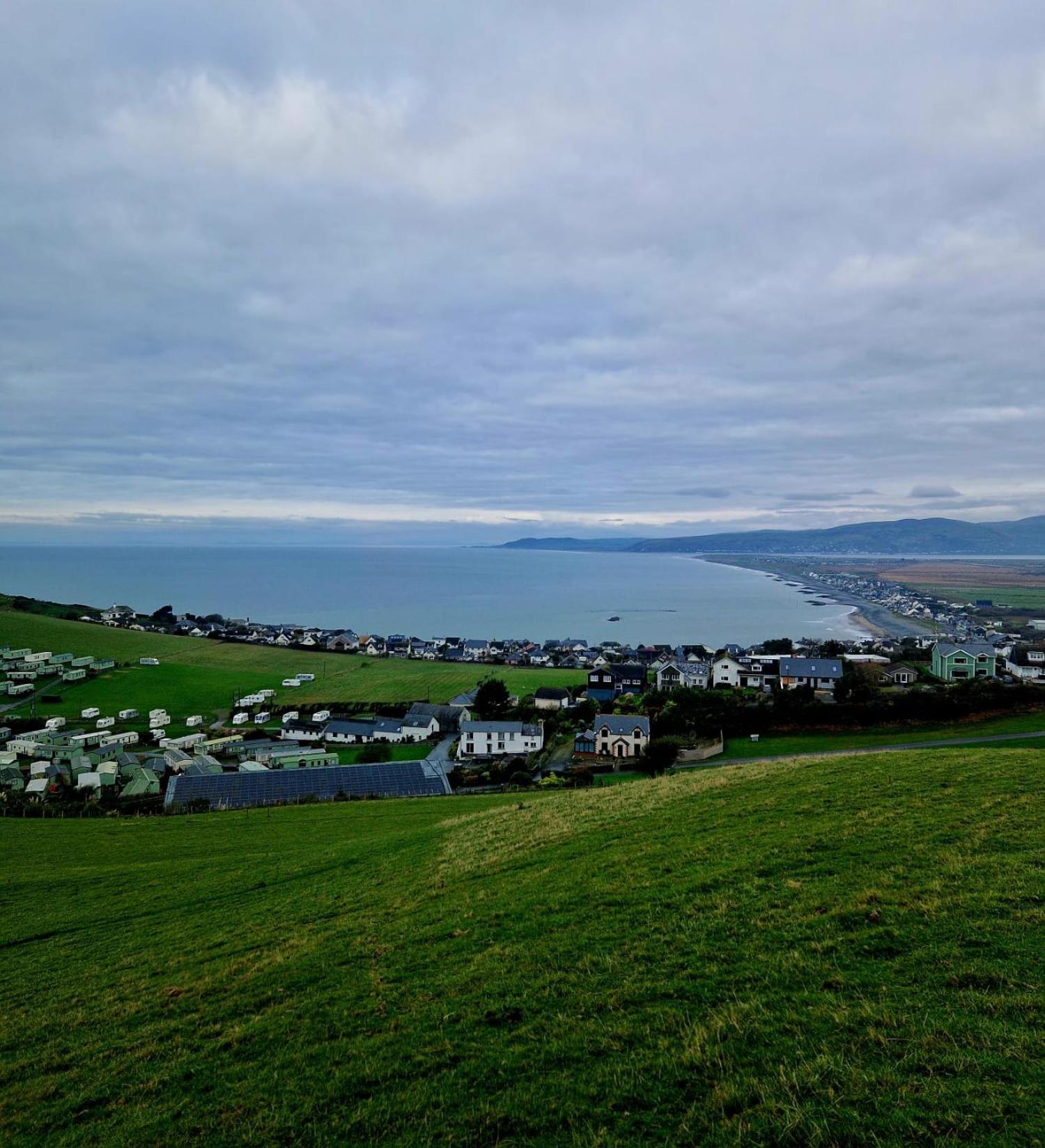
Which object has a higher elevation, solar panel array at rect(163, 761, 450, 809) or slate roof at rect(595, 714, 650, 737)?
slate roof at rect(595, 714, 650, 737)

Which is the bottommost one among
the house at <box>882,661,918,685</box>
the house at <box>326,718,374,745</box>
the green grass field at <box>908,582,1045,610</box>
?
the house at <box>326,718,374,745</box>

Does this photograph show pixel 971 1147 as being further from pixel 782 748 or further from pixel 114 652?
pixel 114 652

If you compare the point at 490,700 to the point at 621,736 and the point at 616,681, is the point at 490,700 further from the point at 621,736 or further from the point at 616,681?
the point at 621,736

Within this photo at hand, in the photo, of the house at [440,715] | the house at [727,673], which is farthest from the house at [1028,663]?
the house at [440,715]

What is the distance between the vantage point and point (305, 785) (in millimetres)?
34594

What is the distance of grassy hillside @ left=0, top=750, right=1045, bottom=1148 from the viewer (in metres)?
5.17

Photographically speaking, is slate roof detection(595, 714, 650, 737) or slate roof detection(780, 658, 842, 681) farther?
slate roof detection(780, 658, 842, 681)

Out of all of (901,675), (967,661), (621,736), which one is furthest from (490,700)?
(967,661)

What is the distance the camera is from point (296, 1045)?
6.85 metres

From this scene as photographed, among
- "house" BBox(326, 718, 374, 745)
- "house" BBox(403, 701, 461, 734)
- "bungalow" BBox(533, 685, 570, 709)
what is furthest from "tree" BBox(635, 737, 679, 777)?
"house" BBox(326, 718, 374, 745)

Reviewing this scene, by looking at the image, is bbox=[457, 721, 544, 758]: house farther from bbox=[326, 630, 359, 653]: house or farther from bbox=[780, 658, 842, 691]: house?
bbox=[326, 630, 359, 653]: house

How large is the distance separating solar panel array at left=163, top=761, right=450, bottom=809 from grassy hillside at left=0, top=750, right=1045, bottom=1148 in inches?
744

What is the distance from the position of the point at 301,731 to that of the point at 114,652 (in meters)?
46.1

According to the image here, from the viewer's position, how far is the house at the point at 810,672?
53531 mm
